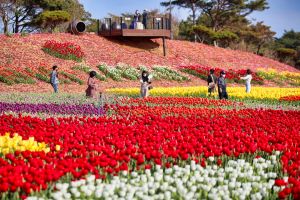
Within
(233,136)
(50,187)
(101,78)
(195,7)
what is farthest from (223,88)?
(195,7)

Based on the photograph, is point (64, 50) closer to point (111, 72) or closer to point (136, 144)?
point (111, 72)

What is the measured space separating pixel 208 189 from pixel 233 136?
11.9ft

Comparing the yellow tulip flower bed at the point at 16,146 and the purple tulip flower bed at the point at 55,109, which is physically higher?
the yellow tulip flower bed at the point at 16,146

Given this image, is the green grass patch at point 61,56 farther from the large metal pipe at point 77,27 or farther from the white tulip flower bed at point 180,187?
the white tulip flower bed at point 180,187

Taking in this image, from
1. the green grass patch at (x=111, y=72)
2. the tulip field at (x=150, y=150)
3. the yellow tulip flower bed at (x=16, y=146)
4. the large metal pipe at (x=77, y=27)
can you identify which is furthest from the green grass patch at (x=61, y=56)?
the yellow tulip flower bed at (x=16, y=146)

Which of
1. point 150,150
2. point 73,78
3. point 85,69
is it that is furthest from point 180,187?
point 85,69

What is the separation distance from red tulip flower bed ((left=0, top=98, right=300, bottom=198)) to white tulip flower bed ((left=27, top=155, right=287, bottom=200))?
200 mm

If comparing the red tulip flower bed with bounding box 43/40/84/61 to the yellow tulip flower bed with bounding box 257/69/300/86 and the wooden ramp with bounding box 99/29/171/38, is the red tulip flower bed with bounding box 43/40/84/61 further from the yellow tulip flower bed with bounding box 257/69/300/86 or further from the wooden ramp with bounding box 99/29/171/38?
the yellow tulip flower bed with bounding box 257/69/300/86

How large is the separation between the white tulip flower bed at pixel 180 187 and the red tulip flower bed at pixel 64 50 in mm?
26452

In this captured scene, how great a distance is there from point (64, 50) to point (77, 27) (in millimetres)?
6226

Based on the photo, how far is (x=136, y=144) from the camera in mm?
8578

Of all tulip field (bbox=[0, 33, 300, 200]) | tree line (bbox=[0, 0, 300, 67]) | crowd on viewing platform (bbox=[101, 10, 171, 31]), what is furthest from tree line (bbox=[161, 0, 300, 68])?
tulip field (bbox=[0, 33, 300, 200])

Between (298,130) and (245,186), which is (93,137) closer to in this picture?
(245,186)

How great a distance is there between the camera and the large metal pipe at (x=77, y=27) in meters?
38.3
